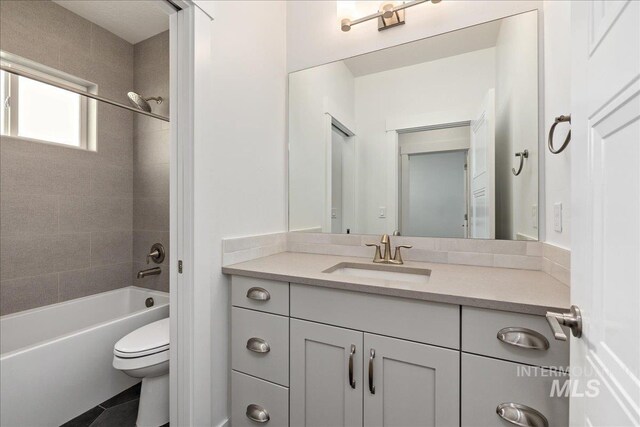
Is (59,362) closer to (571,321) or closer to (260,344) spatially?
(260,344)

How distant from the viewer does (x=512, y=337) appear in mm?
832

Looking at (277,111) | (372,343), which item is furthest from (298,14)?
(372,343)

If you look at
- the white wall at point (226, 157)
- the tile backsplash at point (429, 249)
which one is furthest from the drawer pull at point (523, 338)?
the white wall at point (226, 157)

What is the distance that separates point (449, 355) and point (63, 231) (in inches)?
98.7

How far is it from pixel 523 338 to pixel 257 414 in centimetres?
111

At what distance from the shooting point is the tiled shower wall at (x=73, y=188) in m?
1.78

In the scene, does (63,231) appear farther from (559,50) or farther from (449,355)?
(559,50)

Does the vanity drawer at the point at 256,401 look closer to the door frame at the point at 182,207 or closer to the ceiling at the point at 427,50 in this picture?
the door frame at the point at 182,207

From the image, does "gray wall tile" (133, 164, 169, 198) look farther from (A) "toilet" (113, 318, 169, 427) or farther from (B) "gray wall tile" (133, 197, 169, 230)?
(A) "toilet" (113, 318, 169, 427)

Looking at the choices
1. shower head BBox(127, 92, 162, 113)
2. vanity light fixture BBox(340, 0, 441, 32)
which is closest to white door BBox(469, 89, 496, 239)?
vanity light fixture BBox(340, 0, 441, 32)

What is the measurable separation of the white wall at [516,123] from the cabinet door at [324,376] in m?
0.94

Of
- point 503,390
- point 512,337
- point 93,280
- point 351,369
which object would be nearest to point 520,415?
point 503,390

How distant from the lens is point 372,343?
103 centimetres

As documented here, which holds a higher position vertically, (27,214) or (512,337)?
(27,214)
